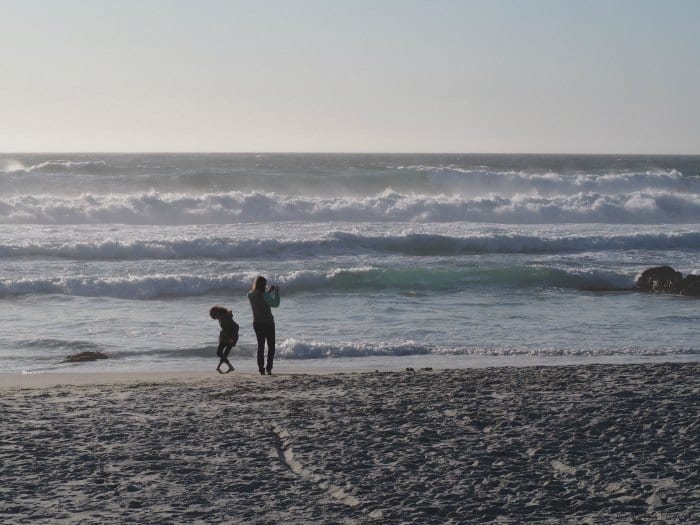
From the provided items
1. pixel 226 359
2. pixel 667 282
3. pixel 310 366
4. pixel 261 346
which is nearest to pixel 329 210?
pixel 667 282

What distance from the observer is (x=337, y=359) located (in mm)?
13367

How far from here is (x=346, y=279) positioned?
2172cm

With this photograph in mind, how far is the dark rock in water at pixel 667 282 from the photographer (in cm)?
2023

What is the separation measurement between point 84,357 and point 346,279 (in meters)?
9.23

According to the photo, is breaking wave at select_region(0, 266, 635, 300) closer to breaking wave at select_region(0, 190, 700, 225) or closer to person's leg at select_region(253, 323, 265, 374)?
person's leg at select_region(253, 323, 265, 374)

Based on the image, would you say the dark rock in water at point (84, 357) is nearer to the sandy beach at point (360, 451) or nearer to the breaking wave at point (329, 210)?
the sandy beach at point (360, 451)

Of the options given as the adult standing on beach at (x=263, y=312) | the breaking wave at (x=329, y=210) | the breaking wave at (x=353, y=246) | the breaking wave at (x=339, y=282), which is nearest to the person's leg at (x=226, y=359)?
the adult standing on beach at (x=263, y=312)

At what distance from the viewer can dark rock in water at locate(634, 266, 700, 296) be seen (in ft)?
66.4

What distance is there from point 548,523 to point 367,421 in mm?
2697

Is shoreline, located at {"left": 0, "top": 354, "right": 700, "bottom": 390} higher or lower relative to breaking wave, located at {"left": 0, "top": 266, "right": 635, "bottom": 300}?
lower

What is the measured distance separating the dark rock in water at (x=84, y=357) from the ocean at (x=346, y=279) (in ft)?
1.00

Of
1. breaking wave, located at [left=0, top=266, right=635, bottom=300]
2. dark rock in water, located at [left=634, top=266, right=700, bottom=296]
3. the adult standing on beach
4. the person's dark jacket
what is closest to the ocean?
breaking wave, located at [left=0, top=266, right=635, bottom=300]

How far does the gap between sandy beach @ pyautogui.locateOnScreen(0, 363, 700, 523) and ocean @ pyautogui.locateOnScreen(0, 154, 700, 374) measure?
3196 mm

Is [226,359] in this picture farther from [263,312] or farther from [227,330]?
[263,312]
